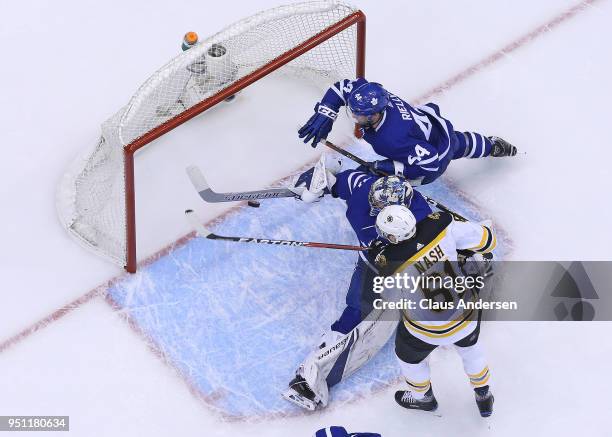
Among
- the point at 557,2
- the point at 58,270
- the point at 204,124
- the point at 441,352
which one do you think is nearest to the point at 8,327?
the point at 58,270

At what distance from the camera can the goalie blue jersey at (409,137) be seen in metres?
5.54

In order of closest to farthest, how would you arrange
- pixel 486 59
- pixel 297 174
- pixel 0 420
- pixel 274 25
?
1. pixel 0 420
2. pixel 274 25
3. pixel 297 174
4. pixel 486 59

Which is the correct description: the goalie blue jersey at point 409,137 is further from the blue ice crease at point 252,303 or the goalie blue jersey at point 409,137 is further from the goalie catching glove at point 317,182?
the blue ice crease at point 252,303

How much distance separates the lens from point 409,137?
5.56 meters

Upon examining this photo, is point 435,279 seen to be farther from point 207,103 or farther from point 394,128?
point 207,103

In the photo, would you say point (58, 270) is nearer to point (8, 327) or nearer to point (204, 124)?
point (8, 327)

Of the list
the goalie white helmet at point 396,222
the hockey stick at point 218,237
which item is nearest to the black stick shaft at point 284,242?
the hockey stick at point 218,237

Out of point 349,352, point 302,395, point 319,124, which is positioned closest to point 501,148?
point 319,124

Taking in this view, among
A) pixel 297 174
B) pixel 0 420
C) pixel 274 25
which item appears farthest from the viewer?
pixel 297 174

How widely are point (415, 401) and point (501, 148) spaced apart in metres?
1.43

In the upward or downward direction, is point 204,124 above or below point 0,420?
above

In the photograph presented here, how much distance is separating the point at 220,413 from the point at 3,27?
2.68 m

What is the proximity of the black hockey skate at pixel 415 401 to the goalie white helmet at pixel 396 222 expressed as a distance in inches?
30.5

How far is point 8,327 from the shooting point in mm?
5688
